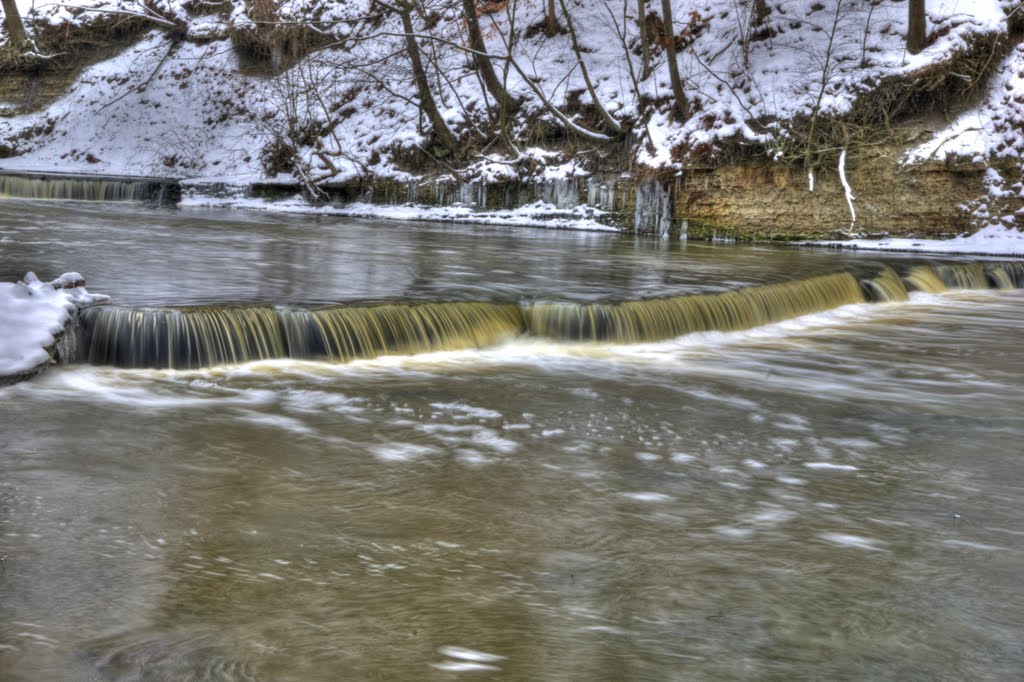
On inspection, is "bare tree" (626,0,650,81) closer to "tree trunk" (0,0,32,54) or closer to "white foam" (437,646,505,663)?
"tree trunk" (0,0,32,54)

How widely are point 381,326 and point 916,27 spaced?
1162 centimetres

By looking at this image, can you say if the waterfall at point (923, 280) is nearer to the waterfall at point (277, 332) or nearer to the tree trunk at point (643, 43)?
the waterfall at point (277, 332)

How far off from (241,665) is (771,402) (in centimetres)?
417

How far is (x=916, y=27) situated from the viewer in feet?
51.7

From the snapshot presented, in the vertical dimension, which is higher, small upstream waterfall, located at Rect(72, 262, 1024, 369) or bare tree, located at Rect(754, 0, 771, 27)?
bare tree, located at Rect(754, 0, 771, 27)

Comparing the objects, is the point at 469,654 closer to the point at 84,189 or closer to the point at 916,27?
the point at 916,27

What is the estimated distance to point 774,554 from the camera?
3797 mm

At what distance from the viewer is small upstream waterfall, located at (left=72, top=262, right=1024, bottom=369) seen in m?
6.46

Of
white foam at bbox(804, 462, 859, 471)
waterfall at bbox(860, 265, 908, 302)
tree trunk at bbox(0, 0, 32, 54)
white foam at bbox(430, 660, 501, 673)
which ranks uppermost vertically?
tree trunk at bbox(0, 0, 32, 54)

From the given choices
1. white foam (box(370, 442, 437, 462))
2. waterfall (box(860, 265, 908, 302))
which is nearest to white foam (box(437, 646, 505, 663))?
white foam (box(370, 442, 437, 462))

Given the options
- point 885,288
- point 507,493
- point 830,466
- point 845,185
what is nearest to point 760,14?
point 845,185

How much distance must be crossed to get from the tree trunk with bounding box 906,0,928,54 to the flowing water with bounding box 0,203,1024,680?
26.4 feet

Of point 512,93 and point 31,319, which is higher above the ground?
point 512,93

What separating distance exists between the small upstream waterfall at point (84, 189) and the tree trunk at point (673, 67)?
885 cm
